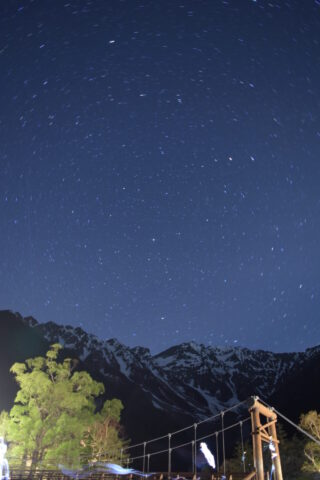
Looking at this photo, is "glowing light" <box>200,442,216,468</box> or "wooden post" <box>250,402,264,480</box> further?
"glowing light" <box>200,442,216,468</box>

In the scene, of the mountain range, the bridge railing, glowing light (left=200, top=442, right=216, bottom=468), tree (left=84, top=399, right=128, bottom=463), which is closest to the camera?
glowing light (left=200, top=442, right=216, bottom=468)

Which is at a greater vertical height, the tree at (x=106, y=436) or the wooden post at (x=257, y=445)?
the wooden post at (x=257, y=445)

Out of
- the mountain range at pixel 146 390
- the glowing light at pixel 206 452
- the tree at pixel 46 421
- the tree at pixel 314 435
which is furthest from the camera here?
the mountain range at pixel 146 390

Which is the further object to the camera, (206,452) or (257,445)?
(206,452)

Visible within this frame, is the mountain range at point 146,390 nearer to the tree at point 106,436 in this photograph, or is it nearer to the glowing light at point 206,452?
the tree at point 106,436

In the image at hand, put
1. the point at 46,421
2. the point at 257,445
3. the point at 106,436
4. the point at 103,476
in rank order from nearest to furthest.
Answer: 1. the point at 257,445
2. the point at 103,476
3. the point at 46,421
4. the point at 106,436

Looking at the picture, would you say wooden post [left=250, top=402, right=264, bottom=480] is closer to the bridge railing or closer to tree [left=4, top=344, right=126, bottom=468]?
the bridge railing

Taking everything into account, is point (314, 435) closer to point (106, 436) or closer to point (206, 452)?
point (106, 436)

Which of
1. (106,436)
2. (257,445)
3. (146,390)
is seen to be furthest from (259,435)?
(146,390)

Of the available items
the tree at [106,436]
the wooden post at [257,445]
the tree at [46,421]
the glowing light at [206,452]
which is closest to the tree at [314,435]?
the tree at [106,436]

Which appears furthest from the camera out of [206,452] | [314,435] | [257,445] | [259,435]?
[314,435]

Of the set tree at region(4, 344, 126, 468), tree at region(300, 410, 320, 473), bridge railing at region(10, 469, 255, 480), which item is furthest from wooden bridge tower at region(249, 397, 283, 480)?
tree at region(300, 410, 320, 473)

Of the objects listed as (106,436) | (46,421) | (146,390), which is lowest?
(146,390)

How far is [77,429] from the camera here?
2323 cm
